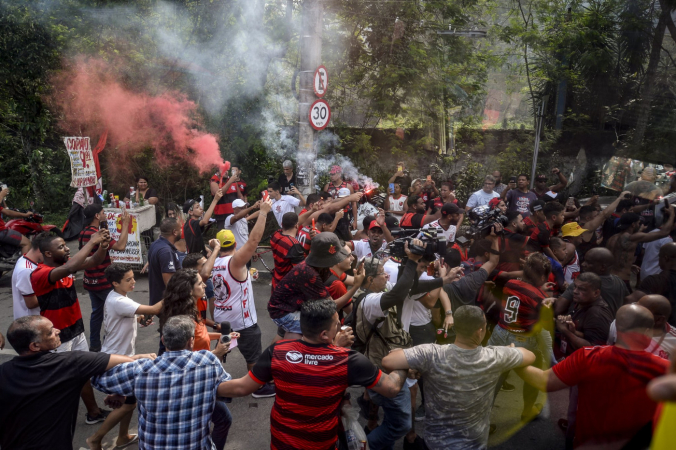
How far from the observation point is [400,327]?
4.03m

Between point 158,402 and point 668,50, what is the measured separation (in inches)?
623

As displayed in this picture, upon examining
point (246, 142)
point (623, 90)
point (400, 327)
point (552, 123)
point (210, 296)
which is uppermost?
point (623, 90)

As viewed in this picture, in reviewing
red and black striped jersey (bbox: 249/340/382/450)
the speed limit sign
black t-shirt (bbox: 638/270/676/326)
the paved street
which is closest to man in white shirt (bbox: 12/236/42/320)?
the paved street

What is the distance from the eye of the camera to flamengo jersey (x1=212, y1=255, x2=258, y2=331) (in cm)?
471

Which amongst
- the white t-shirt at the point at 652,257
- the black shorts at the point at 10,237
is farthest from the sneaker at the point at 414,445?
the black shorts at the point at 10,237

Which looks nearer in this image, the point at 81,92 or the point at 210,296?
the point at 210,296

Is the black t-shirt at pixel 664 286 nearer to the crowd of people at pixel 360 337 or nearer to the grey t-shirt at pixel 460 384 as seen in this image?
the crowd of people at pixel 360 337

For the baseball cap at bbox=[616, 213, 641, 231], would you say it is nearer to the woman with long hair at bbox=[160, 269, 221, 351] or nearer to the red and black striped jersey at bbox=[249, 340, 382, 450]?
the red and black striped jersey at bbox=[249, 340, 382, 450]

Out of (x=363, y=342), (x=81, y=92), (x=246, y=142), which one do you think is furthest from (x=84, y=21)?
(x=363, y=342)

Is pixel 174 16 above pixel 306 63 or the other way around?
above

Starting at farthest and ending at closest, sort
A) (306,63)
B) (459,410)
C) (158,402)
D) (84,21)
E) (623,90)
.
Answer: (623,90) < (84,21) < (306,63) < (459,410) < (158,402)

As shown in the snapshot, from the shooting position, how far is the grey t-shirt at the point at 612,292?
169 inches

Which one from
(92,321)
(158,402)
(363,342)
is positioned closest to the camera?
(158,402)

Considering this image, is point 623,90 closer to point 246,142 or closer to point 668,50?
point 668,50
